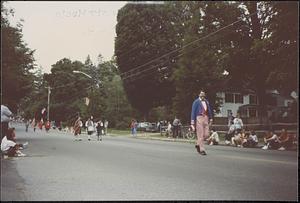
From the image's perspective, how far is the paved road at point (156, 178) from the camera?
478 cm

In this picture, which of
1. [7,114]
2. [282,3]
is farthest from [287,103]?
[7,114]

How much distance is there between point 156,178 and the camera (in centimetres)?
624

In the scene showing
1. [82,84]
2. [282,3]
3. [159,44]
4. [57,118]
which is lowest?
[57,118]

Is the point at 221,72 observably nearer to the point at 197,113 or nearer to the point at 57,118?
the point at 197,113

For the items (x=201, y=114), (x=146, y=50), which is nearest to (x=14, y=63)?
(x=146, y=50)

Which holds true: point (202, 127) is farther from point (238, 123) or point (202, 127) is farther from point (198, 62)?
point (238, 123)

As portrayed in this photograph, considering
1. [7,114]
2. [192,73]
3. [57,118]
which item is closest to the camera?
[192,73]

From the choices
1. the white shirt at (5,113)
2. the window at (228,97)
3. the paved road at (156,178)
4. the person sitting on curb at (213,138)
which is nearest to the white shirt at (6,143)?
the paved road at (156,178)

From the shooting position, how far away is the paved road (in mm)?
4777

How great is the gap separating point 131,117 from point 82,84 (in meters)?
0.53

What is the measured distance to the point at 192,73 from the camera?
11.2 ft

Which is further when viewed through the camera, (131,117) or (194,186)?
(194,186)

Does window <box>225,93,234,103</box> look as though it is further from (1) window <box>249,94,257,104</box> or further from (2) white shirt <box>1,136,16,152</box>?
(2) white shirt <box>1,136,16,152</box>

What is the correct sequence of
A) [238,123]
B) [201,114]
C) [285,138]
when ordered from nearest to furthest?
1. [201,114]
2. [238,123]
3. [285,138]
